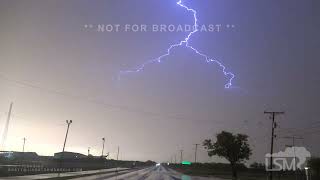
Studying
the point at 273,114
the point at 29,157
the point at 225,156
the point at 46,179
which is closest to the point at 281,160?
the point at 225,156

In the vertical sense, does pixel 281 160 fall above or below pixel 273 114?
below

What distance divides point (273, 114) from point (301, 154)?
3282 cm

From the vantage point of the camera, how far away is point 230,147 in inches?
4203

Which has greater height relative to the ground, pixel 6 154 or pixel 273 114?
pixel 273 114

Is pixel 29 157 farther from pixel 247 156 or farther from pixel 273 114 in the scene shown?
pixel 273 114

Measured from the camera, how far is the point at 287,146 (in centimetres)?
10600

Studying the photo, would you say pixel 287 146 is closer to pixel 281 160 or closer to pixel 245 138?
pixel 245 138

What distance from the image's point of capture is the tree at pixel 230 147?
107 metres

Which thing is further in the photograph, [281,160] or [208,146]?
[281,160]

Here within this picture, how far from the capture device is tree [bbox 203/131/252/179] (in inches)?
4208

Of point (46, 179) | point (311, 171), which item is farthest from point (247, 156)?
point (46, 179)

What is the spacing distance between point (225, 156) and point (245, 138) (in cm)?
687

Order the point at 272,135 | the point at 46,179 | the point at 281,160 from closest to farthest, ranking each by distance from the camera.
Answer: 1. the point at 46,179
2. the point at 272,135
3. the point at 281,160

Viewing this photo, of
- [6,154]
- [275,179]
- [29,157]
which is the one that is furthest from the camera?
[29,157]
